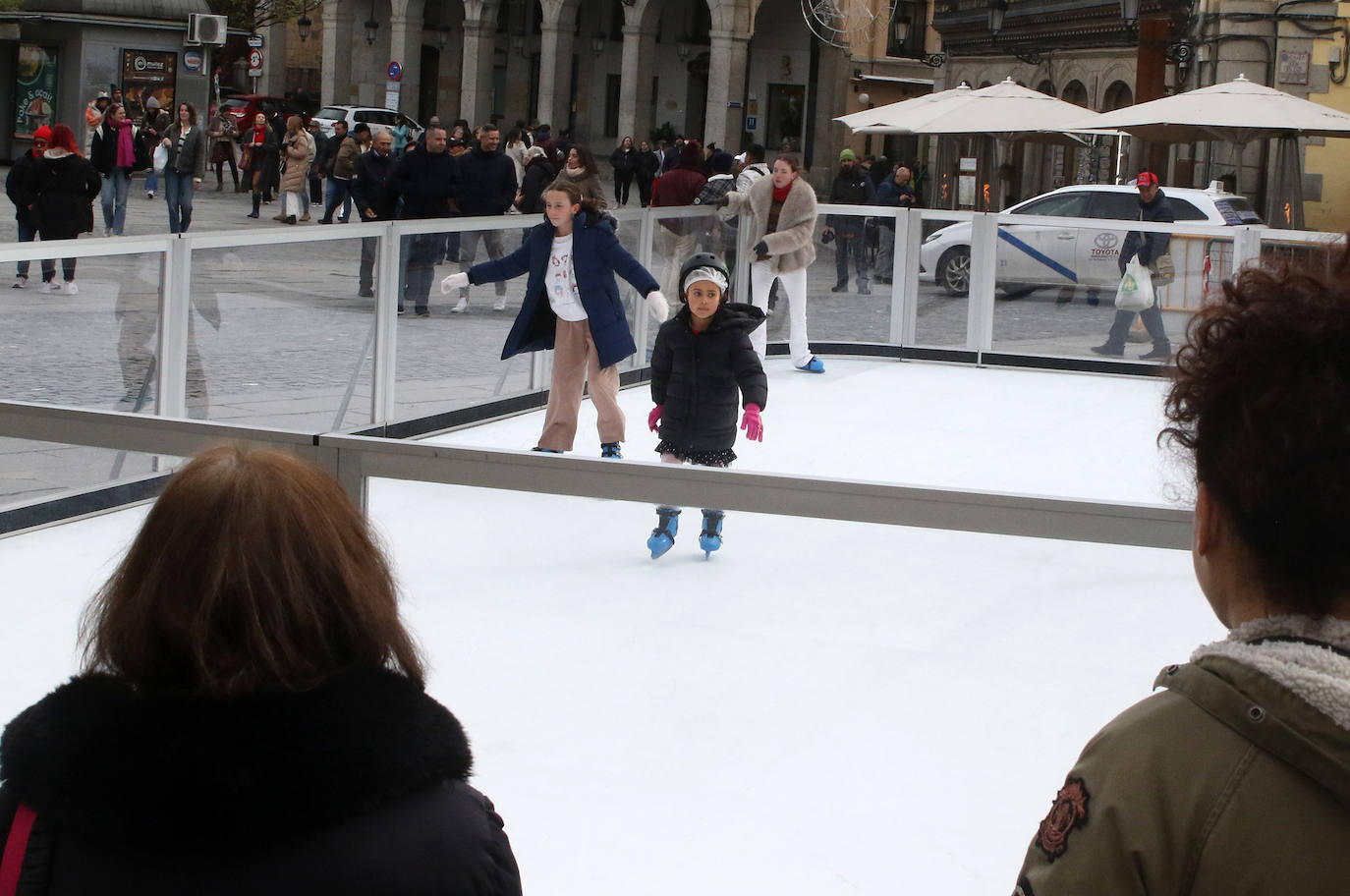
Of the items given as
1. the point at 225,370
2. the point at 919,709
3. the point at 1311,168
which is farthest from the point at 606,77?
the point at 919,709

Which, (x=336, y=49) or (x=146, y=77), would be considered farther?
(x=336, y=49)

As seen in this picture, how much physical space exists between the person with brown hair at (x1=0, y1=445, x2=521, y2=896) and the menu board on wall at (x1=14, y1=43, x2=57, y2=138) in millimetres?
26718

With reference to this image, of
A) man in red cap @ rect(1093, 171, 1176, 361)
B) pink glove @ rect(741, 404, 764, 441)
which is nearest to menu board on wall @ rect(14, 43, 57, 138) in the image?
man in red cap @ rect(1093, 171, 1176, 361)

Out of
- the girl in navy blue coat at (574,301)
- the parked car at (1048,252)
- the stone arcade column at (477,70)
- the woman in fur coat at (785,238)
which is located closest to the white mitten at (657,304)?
the girl in navy blue coat at (574,301)

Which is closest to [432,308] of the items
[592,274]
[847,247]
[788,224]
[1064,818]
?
[592,274]

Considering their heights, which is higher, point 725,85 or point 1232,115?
point 725,85

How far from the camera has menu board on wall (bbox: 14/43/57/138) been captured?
26031mm

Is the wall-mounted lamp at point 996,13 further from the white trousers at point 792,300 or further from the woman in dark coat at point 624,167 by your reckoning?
the white trousers at point 792,300

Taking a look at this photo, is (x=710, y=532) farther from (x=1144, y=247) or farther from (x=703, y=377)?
(x=1144, y=247)

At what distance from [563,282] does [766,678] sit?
5879mm

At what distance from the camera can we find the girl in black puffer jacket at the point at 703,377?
683 cm

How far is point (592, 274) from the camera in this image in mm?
8523

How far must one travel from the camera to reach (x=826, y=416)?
37.6ft

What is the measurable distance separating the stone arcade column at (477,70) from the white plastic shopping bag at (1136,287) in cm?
3693
